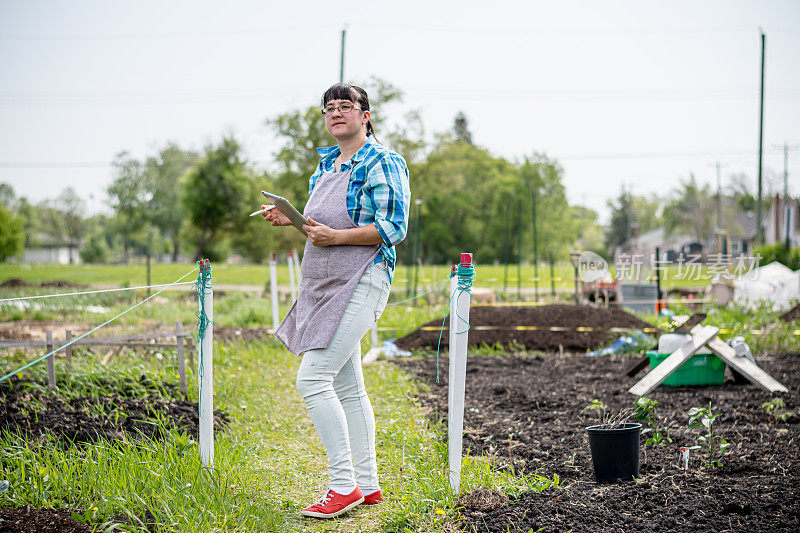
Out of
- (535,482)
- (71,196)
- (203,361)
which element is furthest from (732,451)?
(71,196)

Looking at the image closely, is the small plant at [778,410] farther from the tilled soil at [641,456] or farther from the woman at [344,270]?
the woman at [344,270]

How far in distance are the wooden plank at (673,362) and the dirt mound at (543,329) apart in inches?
113

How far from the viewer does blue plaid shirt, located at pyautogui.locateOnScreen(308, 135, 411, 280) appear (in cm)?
270

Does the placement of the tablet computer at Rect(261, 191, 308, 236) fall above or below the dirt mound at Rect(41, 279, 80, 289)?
above

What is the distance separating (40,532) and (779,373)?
236 inches

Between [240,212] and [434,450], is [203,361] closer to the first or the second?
[434,450]

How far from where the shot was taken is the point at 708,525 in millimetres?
2539

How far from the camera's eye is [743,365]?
17.2 ft

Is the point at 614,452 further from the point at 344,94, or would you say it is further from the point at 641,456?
the point at 344,94

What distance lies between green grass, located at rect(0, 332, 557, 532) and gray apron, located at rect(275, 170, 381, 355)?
66 centimetres

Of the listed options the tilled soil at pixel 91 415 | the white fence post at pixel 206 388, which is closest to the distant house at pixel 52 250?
the tilled soil at pixel 91 415

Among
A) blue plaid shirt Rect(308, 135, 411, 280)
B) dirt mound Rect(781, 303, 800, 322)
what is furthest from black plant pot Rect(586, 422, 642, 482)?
dirt mound Rect(781, 303, 800, 322)

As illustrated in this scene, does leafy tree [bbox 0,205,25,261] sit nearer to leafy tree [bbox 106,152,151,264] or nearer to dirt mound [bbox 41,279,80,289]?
dirt mound [bbox 41,279,80,289]

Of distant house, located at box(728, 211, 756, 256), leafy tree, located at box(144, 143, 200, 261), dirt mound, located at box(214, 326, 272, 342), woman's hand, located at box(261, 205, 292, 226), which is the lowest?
dirt mound, located at box(214, 326, 272, 342)
